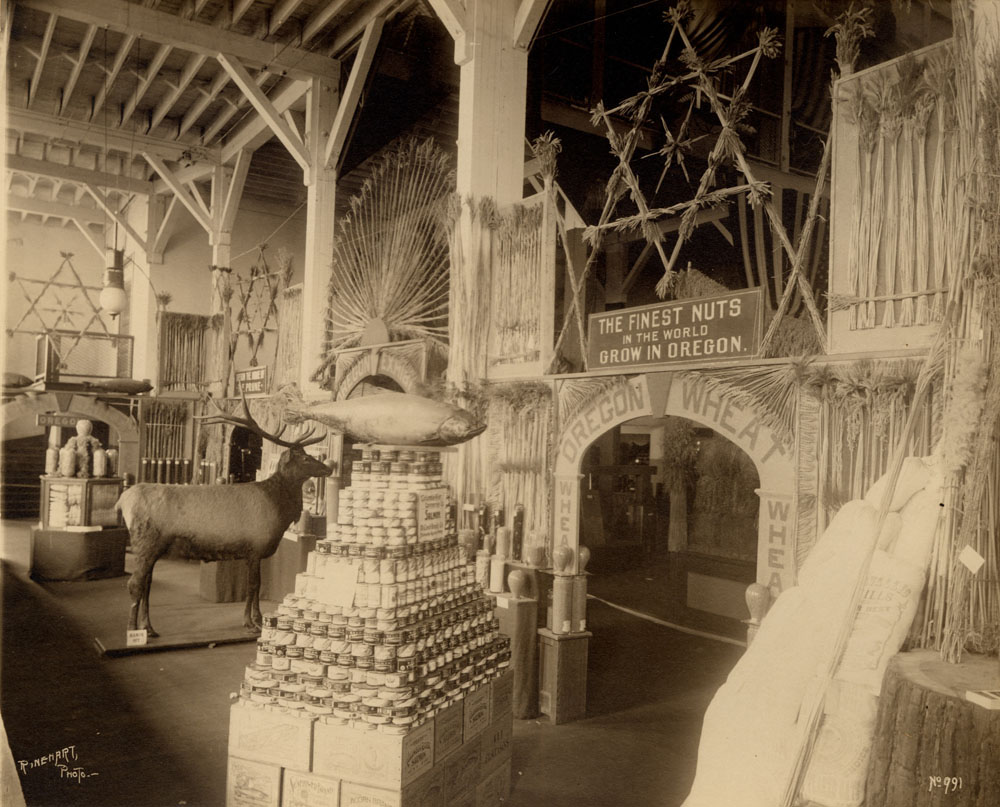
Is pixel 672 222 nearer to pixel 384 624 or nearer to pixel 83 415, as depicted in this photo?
pixel 384 624

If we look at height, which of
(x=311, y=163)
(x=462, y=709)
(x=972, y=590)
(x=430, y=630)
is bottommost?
(x=462, y=709)

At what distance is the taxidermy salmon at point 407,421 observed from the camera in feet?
13.6

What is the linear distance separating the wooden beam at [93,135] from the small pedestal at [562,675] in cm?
763

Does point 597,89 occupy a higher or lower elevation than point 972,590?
higher

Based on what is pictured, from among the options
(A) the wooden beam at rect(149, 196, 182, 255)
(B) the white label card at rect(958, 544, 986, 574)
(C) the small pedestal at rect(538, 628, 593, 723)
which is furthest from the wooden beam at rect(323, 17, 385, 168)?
(B) the white label card at rect(958, 544, 986, 574)

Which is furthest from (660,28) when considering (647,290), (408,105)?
(647,290)

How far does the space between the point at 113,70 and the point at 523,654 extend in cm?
796

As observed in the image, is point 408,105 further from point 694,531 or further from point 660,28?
point 694,531

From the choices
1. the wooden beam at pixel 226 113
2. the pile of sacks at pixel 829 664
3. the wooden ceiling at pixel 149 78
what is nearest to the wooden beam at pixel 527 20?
the wooden ceiling at pixel 149 78

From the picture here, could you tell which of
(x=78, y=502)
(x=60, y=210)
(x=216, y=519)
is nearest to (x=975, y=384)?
(x=216, y=519)

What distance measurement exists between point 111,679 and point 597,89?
644 cm

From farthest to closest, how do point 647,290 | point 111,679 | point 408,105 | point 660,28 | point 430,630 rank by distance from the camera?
point 647,290 → point 408,105 → point 660,28 → point 111,679 → point 430,630

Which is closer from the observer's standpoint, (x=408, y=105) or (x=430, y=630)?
(x=430, y=630)

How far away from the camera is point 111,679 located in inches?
217
